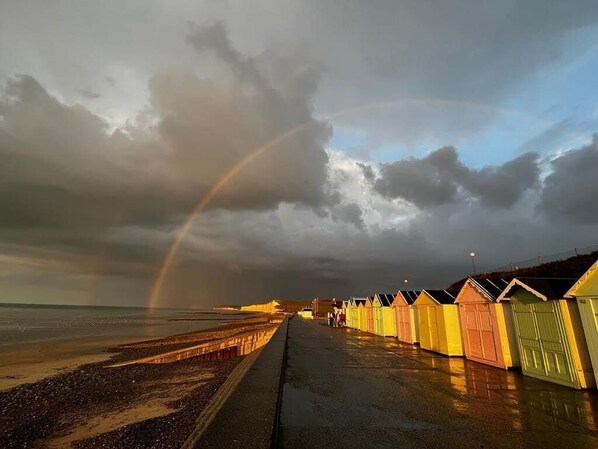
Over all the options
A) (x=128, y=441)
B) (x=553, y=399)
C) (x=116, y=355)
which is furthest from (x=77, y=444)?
(x=116, y=355)

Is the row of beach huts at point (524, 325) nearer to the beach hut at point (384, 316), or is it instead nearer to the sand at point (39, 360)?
the beach hut at point (384, 316)

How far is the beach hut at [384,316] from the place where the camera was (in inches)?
1299

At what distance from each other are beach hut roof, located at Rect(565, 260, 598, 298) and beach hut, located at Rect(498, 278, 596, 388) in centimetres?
41

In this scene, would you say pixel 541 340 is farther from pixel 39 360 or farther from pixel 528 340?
pixel 39 360

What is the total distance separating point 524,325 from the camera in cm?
1394

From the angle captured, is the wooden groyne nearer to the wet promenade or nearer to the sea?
the wet promenade

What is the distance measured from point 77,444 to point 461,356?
61.7 feet

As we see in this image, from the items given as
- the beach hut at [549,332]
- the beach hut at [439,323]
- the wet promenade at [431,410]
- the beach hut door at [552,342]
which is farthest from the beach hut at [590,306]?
the beach hut at [439,323]

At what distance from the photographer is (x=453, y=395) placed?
432 inches

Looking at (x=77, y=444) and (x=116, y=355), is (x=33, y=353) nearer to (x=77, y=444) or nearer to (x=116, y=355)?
(x=116, y=355)

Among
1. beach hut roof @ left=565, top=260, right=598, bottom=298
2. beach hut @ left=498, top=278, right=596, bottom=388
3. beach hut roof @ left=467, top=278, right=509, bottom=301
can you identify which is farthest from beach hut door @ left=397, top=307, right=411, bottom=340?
beach hut roof @ left=565, top=260, right=598, bottom=298

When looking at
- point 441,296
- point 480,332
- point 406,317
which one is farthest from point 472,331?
point 406,317

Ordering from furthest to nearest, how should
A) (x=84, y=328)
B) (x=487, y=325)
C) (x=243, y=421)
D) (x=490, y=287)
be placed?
(x=84, y=328) < (x=490, y=287) < (x=487, y=325) < (x=243, y=421)

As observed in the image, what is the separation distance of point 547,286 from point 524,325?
2108 millimetres
